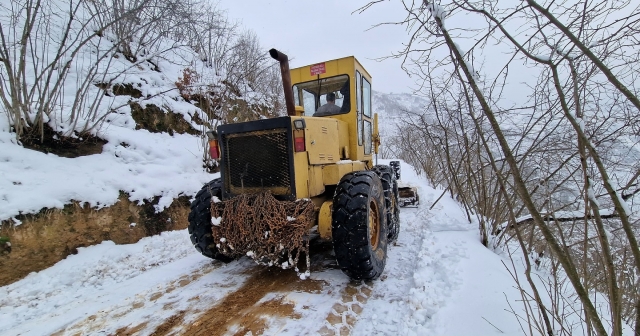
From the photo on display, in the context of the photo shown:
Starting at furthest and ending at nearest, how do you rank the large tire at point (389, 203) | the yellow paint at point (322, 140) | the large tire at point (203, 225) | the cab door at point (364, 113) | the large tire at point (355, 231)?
1. the cab door at point (364, 113)
2. the large tire at point (389, 203)
3. the large tire at point (203, 225)
4. the yellow paint at point (322, 140)
5. the large tire at point (355, 231)

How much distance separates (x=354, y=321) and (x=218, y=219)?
175 centimetres

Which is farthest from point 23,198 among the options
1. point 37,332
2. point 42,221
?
point 37,332

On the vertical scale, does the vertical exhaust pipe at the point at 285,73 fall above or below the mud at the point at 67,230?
above

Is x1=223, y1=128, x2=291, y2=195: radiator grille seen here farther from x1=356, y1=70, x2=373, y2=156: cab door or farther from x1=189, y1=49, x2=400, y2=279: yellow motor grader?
x1=356, y1=70, x2=373, y2=156: cab door

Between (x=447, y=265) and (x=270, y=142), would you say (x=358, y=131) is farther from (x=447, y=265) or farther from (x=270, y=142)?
(x=447, y=265)

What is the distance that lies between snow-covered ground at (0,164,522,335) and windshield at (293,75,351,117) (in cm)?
206

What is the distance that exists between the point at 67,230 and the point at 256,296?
2799 mm

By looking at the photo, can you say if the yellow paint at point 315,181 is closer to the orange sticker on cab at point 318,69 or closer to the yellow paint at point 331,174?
the yellow paint at point 331,174

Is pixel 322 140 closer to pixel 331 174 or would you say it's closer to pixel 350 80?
pixel 331 174

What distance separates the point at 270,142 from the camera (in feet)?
11.5

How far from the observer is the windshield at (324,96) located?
4.70 metres

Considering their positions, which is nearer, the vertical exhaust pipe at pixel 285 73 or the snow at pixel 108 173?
the vertical exhaust pipe at pixel 285 73

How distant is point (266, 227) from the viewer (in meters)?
3.30

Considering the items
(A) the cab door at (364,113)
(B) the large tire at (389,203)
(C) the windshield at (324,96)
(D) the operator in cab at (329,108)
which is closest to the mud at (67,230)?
(C) the windshield at (324,96)
